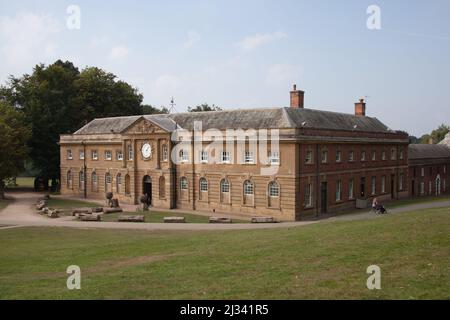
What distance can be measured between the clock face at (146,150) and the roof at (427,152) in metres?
32.6

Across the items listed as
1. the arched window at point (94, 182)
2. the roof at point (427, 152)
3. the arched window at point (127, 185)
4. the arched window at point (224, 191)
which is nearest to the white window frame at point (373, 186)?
the roof at point (427, 152)

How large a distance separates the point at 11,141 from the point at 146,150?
16072 mm

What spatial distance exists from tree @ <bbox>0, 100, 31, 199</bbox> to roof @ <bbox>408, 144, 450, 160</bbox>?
154 ft

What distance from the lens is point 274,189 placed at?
125 feet

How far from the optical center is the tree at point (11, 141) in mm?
49312

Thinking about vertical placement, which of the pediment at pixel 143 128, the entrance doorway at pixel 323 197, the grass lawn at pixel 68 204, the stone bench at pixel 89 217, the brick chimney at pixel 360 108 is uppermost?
the brick chimney at pixel 360 108

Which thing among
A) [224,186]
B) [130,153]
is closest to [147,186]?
[130,153]

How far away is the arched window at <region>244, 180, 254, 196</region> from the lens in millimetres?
39397

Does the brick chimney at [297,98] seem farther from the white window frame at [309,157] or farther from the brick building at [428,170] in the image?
the brick building at [428,170]

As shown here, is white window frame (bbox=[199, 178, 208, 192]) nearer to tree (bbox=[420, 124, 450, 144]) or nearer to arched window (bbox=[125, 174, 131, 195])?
arched window (bbox=[125, 174, 131, 195])

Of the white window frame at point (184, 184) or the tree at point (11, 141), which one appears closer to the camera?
the white window frame at point (184, 184)

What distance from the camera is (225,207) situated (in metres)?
40.8

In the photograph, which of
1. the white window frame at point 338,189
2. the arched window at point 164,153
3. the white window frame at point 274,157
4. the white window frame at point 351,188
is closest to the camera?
the white window frame at point 274,157
